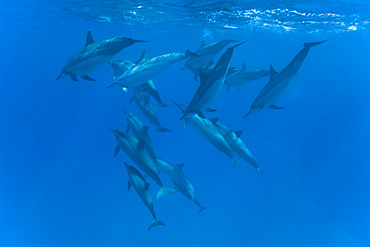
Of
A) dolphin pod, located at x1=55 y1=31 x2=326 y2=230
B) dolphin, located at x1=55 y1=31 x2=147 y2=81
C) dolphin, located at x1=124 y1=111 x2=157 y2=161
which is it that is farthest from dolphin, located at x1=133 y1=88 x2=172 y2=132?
dolphin, located at x1=55 y1=31 x2=147 y2=81

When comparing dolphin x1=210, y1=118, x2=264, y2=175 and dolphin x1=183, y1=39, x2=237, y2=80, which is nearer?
dolphin x1=183, y1=39, x2=237, y2=80

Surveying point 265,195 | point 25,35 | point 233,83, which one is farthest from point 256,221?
point 25,35

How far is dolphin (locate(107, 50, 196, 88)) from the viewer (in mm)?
5727

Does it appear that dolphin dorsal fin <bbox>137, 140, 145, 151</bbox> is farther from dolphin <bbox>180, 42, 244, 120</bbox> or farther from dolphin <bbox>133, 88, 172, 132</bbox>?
dolphin <bbox>180, 42, 244, 120</bbox>

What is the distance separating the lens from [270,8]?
1820 centimetres

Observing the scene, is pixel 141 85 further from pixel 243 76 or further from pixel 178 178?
pixel 178 178

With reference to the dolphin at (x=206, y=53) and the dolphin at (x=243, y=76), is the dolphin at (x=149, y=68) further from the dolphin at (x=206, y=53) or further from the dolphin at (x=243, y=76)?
the dolphin at (x=243, y=76)

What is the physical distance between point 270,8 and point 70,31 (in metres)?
19.5

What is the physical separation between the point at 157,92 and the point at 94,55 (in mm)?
1334

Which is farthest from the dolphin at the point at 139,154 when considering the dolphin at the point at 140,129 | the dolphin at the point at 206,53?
the dolphin at the point at 206,53

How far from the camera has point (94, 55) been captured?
235 inches

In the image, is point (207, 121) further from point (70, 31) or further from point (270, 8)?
point (70, 31)

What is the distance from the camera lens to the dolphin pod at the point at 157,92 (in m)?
5.39

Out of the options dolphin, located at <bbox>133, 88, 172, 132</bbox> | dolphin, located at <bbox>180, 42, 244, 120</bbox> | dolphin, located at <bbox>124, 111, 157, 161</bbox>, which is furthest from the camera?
dolphin, located at <bbox>133, 88, 172, 132</bbox>
